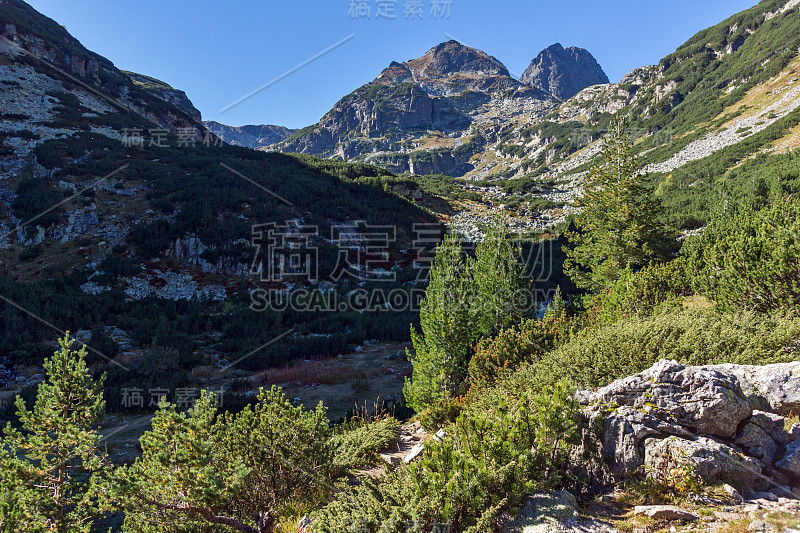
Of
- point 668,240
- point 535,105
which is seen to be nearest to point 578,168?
point 668,240

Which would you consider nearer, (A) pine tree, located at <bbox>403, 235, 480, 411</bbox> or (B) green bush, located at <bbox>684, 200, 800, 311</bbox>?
(B) green bush, located at <bbox>684, 200, 800, 311</bbox>

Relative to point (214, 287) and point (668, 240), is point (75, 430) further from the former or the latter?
point (214, 287)

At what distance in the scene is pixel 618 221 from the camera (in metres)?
12.0

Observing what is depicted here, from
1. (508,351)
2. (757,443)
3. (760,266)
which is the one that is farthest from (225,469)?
(760,266)

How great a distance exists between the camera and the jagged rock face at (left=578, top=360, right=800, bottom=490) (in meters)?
3.38

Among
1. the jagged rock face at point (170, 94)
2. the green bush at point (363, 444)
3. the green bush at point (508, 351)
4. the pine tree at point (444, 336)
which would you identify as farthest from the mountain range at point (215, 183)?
the jagged rock face at point (170, 94)

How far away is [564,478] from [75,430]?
4.98 m

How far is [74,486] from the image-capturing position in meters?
3.64

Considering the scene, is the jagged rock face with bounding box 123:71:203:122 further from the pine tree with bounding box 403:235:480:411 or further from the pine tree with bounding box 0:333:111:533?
the pine tree with bounding box 0:333:111:533

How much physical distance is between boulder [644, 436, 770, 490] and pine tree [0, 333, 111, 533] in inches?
211

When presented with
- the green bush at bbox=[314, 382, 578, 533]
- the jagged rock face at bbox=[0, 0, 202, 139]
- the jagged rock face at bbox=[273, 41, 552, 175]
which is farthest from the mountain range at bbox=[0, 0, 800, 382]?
the jagged rock face at bbox=[273, 41, 552, 175]

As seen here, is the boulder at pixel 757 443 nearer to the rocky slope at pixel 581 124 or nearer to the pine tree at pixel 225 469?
the pine tree at pixel 225 469

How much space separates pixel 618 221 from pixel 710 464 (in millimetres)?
10205

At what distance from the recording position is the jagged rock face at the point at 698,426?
133 inches
